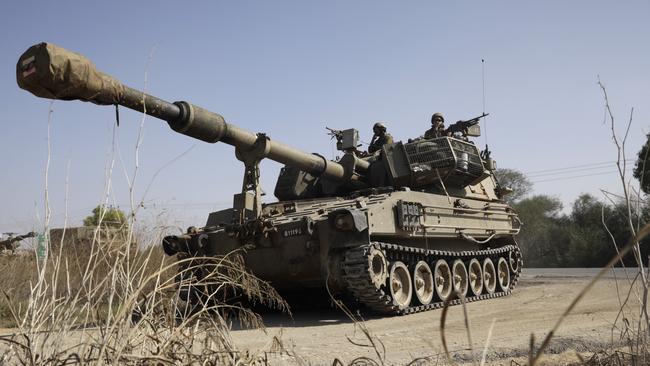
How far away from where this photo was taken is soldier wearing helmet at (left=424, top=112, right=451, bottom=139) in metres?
12.4

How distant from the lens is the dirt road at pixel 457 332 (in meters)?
4.63

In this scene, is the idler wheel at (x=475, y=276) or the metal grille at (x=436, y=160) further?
the idler wheel at (x=475, y=276)

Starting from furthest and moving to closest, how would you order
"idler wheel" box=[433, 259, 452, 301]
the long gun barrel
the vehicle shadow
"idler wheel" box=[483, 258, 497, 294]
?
"idler wheel" box=[483, 258, 497, 294] → "idler wheel" box=[433, 259, 452, 301] → the vehicle shadow → the long gun barrel

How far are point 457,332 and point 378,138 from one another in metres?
6.93

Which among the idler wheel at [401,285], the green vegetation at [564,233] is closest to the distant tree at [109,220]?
the idler wheel at [401,285]

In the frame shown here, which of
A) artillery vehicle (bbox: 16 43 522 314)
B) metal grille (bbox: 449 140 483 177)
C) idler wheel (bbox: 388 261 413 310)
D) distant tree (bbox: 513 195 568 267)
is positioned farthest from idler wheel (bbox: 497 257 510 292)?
distant tree (bbox: 513 195 568 267)

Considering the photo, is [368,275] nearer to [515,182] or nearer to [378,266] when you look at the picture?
[378,266]

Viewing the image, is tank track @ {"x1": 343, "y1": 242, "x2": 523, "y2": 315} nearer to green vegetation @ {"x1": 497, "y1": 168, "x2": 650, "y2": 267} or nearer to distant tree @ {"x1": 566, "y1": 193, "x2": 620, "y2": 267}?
green vegetation @ {"x1": 497, "y1": 168, "x2": 650, "y2": 267}

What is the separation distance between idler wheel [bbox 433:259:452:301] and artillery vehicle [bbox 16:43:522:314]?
0.03 meters

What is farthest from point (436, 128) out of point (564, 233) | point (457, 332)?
point (564, 233)

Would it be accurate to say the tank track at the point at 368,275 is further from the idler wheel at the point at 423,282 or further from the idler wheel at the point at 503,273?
the idler wheel at the point at 503,273

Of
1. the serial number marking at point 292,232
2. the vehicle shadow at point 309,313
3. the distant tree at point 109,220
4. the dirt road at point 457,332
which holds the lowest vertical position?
the dirt road at point 457,332

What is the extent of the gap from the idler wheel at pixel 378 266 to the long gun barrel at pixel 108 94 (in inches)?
76.9

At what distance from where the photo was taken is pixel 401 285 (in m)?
9.12
